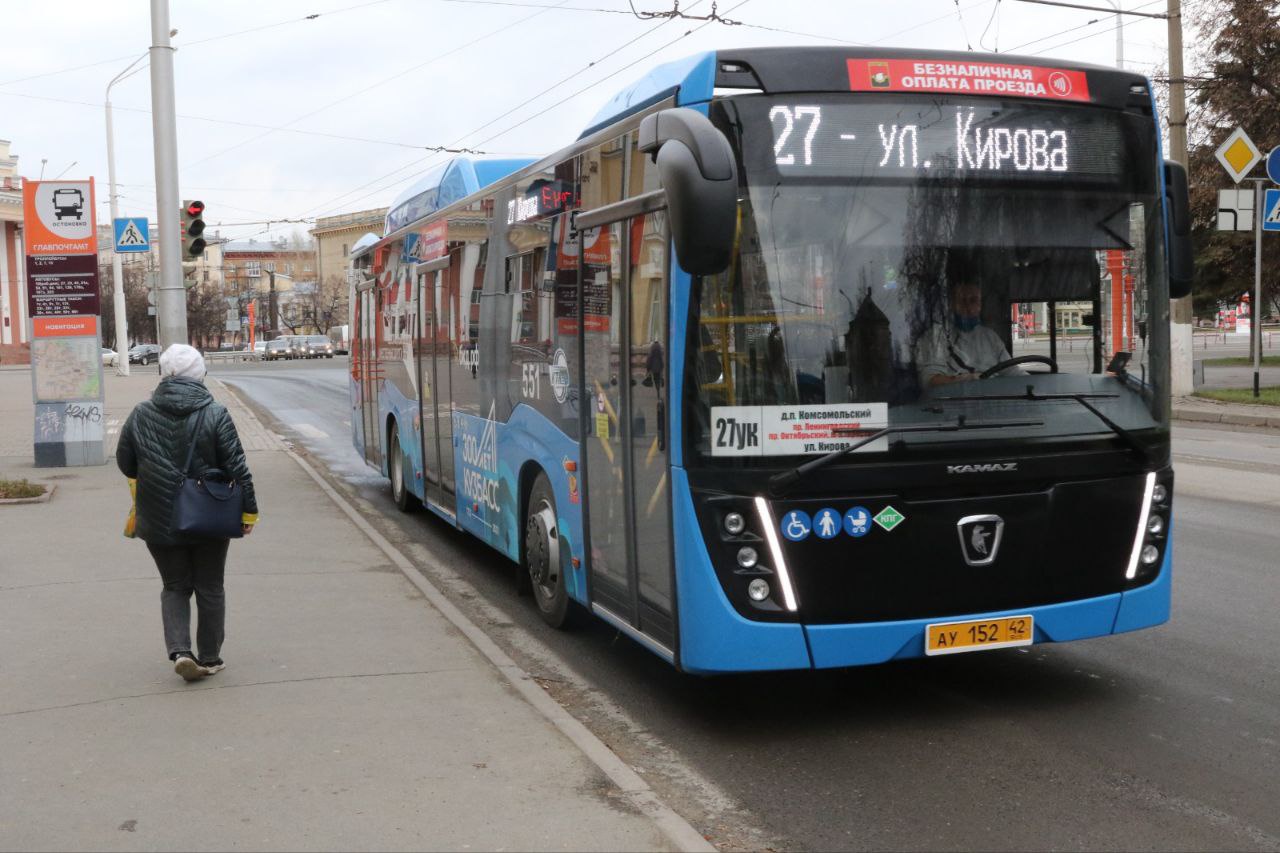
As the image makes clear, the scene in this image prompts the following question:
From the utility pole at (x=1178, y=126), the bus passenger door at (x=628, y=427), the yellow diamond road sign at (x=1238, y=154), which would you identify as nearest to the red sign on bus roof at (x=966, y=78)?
the bus passenger door at (x=628, y=427)

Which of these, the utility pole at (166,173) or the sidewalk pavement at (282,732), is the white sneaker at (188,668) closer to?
the sidewalk pavement at (282,732)

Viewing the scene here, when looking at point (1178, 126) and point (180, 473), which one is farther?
point (1178, 126)

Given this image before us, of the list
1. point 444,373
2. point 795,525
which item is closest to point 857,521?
point 795,525

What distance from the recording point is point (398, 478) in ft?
45.4

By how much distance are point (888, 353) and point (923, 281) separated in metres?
0.35

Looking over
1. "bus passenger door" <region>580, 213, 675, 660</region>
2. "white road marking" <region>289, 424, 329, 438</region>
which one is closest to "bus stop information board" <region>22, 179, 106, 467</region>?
"white road marking" <region>289, 424, 329, 438</region>

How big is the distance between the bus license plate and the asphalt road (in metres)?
0.41

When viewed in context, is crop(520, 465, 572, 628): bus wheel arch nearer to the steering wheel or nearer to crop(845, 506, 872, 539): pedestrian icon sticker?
crop(845, 506, 872, 539): pedestrian icon sticker

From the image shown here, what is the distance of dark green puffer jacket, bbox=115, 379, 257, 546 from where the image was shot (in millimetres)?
6617

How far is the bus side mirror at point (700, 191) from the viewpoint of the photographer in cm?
525

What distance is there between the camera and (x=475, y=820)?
482 cm

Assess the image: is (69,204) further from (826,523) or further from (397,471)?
(826,523)

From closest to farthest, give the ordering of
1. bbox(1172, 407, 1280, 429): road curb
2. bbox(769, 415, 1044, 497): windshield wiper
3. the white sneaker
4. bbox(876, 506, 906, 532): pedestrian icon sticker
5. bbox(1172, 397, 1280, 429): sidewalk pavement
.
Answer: bbox(769, 415, 1044, 497): windshield wiper
bbox(876, 506, 906, 532): pedestrian icon sticker
the white sneaker
bbox(1172, 407, 1280, 429): road curb
bbox(1172, 397, 1280, 429): sidewalk pavement

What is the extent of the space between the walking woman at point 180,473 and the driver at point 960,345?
3.30 m
